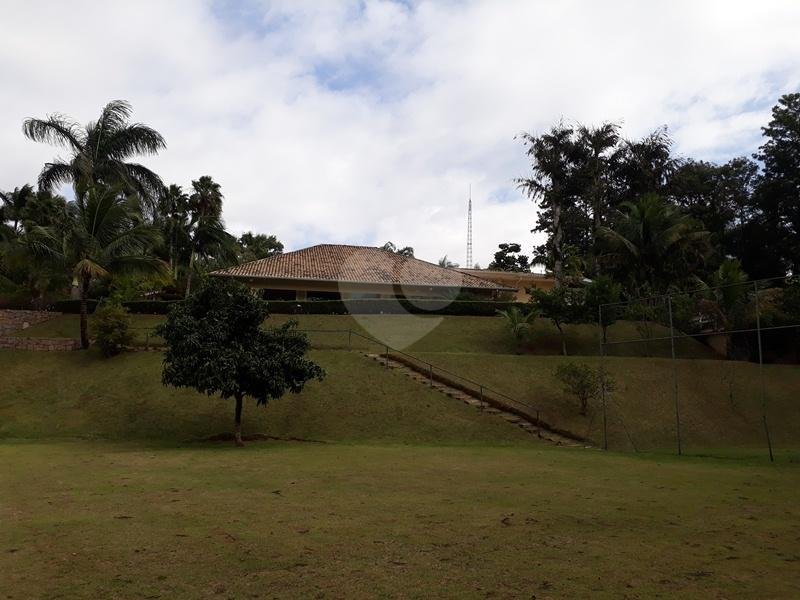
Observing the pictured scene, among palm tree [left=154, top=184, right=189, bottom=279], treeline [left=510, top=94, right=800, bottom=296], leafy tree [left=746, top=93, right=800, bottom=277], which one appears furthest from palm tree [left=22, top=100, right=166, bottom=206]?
leafy tree [left=746, top=93, right=800, bottom=277]

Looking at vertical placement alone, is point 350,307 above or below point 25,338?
above

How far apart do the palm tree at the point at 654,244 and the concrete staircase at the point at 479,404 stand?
15240 mm

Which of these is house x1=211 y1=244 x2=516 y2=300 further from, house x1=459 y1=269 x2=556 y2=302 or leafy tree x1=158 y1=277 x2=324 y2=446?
leafy tree x1=158 y1=277 x2=324 y2=446

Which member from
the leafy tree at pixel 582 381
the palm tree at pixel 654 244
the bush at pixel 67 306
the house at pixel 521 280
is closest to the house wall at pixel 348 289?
the bush at pixel 67 306

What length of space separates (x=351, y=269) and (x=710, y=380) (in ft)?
72.7

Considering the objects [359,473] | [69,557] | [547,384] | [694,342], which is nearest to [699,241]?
[694,342]

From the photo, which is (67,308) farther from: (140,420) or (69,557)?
(69,557)

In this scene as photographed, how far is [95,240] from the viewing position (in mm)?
24547

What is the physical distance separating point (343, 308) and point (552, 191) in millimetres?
18043

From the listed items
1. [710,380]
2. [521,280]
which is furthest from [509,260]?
[710,380]

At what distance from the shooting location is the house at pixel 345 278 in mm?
36531

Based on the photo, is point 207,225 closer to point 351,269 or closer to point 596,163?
point 351,269

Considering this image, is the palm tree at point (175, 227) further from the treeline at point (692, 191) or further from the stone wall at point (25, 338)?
the treeline at point (692, 191)

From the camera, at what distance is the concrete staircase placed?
19047 mm
